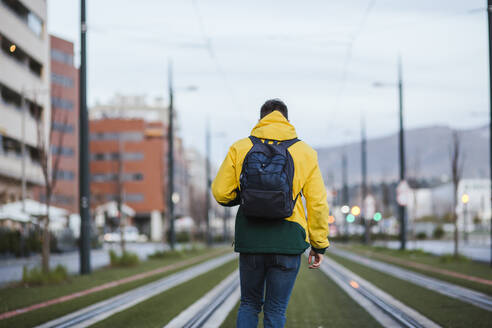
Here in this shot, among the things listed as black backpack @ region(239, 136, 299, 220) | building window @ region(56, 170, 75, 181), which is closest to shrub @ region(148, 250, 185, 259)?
black backpack @ region(239, 136, 299, 220)

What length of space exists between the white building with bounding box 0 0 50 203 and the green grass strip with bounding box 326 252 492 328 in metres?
30.5

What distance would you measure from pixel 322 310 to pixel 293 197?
620 cm

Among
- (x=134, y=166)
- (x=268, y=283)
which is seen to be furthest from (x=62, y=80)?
(x=268, y=283)

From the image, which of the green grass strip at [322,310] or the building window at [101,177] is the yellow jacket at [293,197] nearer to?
the green grass strip at [322,310]

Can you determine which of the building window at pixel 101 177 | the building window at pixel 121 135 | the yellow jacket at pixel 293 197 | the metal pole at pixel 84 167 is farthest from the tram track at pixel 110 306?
the building window at pixel 121 135

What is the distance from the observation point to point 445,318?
30.8 feet

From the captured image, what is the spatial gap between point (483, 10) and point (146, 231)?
275 ft

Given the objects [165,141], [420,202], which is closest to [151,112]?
[165,141]

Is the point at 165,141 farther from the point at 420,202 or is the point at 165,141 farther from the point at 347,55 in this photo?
the point at 420,202

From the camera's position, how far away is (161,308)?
35.1ft

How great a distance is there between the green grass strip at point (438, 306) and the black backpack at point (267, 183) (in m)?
5.01

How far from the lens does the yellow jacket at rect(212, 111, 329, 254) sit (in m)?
4.53

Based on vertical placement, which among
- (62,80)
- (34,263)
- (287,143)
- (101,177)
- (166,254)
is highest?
(62,80)

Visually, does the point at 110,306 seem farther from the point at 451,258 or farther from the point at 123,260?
the point at 451,258
